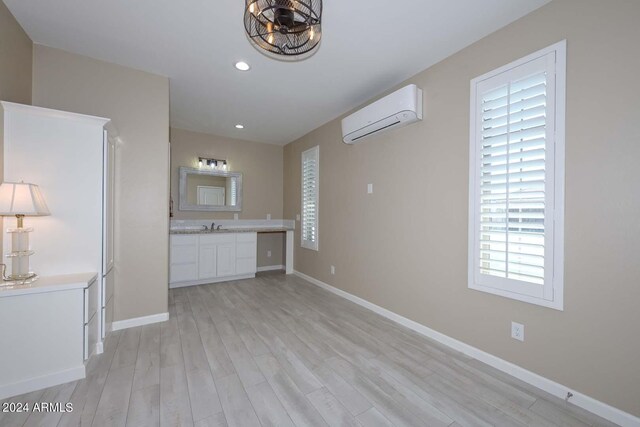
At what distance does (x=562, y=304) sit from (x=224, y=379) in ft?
7.48

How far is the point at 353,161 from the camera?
361 centimetres

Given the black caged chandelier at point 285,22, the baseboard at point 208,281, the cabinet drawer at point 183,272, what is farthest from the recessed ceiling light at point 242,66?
the baseboard at point 208,281

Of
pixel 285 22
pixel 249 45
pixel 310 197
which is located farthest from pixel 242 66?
pixel 310 197

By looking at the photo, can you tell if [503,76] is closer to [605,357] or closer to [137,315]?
[605,357]

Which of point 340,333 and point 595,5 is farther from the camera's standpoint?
point 340,333

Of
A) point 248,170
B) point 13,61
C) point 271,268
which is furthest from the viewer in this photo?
point 271,268

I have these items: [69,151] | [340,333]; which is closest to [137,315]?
[69,151]

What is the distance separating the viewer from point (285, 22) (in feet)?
4.67

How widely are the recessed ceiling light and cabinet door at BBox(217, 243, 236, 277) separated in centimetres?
269

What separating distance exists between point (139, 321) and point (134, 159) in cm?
163

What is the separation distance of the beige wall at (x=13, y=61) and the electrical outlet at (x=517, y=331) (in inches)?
144

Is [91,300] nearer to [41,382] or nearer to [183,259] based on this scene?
[41,382]

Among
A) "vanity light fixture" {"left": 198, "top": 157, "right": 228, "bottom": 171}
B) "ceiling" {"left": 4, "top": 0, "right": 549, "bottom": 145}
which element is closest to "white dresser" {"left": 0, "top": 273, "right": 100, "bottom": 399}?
"ceiling" {"left": 4, "top": 0, "right": 549, "bottom": 145}

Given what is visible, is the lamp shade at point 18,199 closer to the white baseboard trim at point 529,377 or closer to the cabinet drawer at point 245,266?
the cabinet drawer at point 245,266
